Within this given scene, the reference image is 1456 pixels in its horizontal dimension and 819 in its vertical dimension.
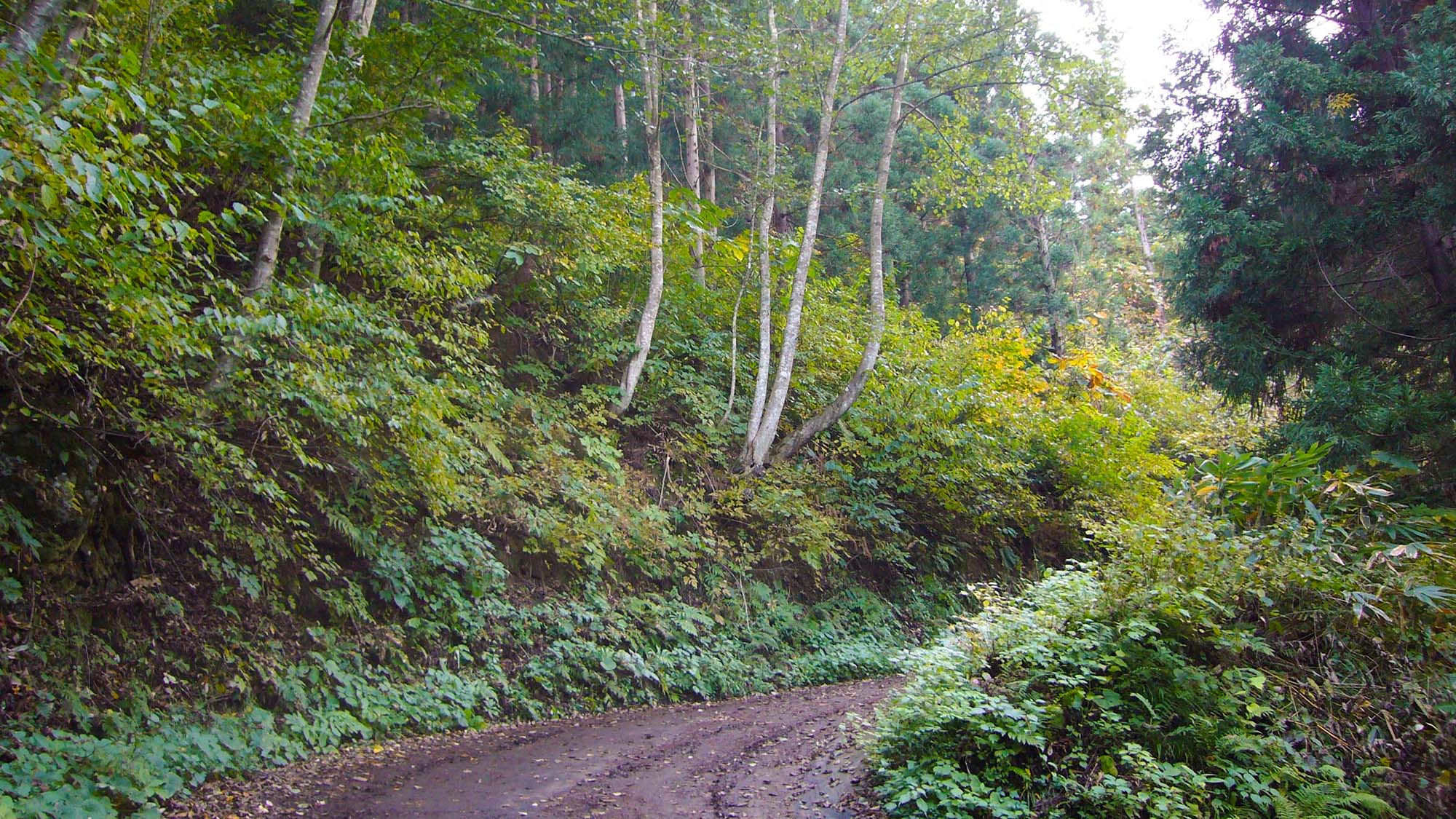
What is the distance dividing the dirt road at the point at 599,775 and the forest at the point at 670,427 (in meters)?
0.42

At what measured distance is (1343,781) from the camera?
4.46 m

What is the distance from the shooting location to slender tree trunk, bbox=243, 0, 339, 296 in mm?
5848

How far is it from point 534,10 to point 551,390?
4.95m

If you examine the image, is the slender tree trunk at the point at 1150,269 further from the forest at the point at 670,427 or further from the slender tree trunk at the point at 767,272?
the slender tree trunk at the point at 767,272

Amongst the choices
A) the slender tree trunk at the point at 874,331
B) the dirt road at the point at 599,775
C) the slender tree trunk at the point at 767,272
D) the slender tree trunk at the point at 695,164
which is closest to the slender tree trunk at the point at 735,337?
the slender tree trunk at the point at 767,272

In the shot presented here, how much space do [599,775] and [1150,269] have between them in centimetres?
3102

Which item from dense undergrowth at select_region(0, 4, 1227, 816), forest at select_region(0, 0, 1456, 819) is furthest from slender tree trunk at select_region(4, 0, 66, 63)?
dense undergrowth at select_region(0, 4, 1227, 816)

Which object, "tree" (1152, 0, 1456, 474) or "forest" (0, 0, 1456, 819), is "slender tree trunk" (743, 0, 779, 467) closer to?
"forest" (0, 0, 1456, 819)

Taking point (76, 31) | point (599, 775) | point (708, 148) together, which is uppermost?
point (708, 148)

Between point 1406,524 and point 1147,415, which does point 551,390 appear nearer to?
point 1406,524

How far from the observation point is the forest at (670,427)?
4.62m

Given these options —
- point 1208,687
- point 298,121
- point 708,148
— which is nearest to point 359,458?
point 298,121

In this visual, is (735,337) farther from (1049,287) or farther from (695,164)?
(1049,287)

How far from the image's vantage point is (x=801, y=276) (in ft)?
41.1
